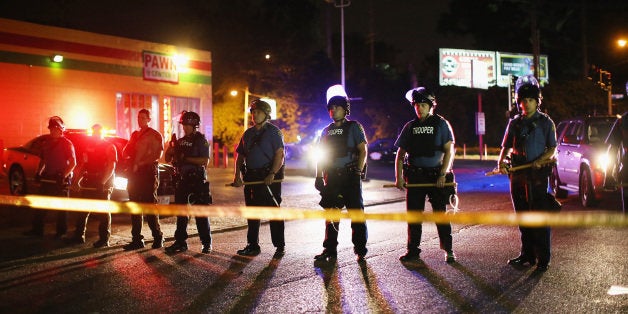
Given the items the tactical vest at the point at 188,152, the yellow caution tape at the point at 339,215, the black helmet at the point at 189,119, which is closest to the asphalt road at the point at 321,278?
the yellow caution tape at the point at 339,215

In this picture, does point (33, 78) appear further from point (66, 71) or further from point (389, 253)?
point (389, 253)

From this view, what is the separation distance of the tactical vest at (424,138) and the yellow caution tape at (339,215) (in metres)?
0.77

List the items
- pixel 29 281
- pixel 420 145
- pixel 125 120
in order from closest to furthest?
pixel 29 281
pixel 420 145
pixel 125 120

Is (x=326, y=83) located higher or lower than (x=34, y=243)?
higher

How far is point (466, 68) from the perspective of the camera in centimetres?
4862

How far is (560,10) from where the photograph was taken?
5228 centimetres

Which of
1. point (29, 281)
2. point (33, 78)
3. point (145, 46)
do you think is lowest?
point (29, 281)

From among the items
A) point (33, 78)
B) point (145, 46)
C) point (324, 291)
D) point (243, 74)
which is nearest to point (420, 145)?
point (324, 291)

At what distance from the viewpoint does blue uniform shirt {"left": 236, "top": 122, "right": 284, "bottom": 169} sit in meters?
8.01

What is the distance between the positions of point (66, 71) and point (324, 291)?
1872 centimetres

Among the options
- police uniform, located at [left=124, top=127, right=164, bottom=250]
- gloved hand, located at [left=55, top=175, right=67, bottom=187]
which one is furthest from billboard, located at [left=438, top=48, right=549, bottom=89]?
police uniform, located at [left=124, top=127, right=164, bottom=250]

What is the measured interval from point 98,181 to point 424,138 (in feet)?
15.4

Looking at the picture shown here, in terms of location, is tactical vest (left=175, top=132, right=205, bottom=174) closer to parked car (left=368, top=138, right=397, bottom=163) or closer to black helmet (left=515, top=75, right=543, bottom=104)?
black helmet (left=515, top=75, right=543, bottom=104)

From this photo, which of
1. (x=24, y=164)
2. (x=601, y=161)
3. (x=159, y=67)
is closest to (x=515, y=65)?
(x=159, y=67)
